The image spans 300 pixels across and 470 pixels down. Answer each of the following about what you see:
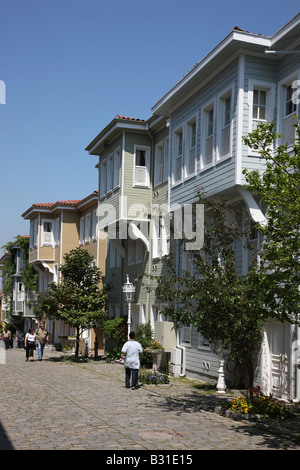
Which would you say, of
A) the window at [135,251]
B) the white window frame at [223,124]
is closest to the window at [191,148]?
the white window frame at [223,124]

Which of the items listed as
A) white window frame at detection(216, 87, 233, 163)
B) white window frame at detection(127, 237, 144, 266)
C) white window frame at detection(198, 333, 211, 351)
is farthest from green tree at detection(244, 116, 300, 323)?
white window frame at detection(127, 237, 144, 266)

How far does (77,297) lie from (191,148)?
35.3 ft

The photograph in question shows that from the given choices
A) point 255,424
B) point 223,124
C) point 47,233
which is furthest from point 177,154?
point 47,233

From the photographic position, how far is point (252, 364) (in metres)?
15.3

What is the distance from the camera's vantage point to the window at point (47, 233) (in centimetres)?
4366

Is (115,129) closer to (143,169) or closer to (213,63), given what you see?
(143,169)

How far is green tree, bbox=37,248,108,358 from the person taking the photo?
2716cm

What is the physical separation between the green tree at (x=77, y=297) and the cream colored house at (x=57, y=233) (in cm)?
780

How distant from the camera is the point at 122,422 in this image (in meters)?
11.1

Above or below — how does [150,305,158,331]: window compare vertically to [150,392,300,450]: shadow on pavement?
above

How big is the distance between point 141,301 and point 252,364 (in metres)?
10.9

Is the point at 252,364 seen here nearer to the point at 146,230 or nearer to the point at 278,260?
the point at 278,260

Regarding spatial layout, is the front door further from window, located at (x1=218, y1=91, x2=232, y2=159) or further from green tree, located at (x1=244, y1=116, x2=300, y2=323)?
green tree, located at (x1=244, y1=116, x2=300, y2=323)

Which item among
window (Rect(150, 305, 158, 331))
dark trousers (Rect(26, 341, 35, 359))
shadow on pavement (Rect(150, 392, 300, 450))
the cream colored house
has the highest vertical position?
the cream colored house
